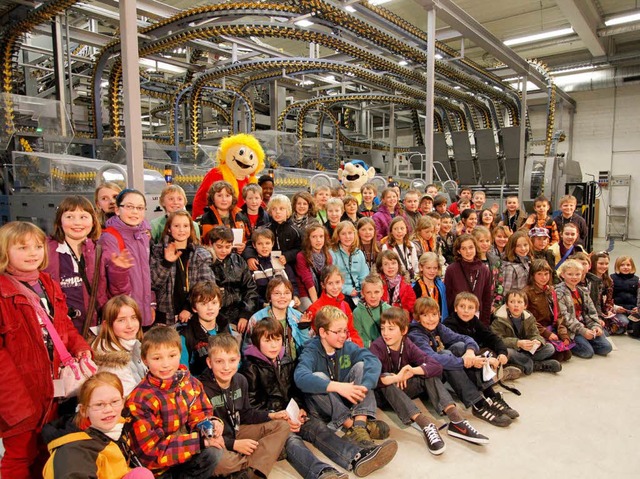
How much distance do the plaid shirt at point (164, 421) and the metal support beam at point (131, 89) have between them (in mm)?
1595

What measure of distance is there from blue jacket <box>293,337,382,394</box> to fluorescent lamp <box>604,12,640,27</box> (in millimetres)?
9358

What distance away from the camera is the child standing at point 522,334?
10.7 ft

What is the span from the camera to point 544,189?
8836 mm

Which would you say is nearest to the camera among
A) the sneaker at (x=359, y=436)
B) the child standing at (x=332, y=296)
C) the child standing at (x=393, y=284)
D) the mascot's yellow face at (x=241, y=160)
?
the sneaker at (x=359, y=436)

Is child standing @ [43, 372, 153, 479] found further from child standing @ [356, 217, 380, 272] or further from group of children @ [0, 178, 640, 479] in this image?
child standing @ [356, 217, 380, 272]

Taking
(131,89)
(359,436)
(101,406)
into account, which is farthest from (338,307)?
(131,89)

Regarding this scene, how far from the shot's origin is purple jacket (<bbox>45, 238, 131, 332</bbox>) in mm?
2062

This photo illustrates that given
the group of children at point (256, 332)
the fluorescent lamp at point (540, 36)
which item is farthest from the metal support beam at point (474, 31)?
the group of children at point (256, 332)

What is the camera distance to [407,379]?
8.53ft

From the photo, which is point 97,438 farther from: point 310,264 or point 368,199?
point 368,199

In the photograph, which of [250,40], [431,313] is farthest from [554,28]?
[431,313]

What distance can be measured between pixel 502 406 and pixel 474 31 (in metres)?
5.36

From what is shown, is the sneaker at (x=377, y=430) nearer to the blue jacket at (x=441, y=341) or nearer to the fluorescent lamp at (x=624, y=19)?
the blue jacket at (x=441, y=341)

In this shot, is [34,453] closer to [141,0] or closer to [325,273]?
[325,273]
